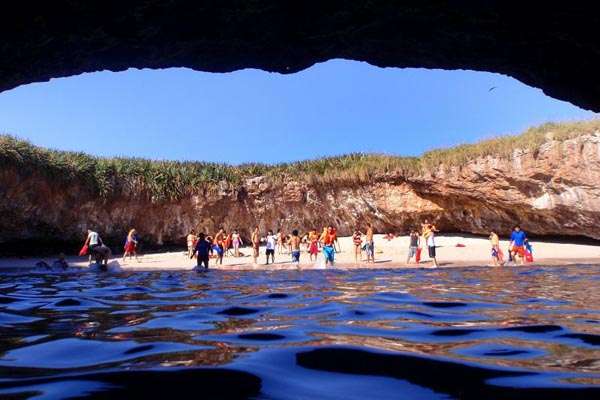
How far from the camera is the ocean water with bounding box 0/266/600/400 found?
1.80 metres

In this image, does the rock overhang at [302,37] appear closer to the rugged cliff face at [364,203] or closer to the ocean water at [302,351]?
the ocean water at [302,351]

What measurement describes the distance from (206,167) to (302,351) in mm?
27705

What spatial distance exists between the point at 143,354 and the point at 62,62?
376cm

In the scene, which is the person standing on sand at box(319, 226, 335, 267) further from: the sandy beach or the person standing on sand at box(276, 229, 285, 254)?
the person standing on sand at box(276, 229, 285, 254)

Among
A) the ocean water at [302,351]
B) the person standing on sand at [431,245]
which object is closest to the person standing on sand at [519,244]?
the person standing on sand at [431,245]

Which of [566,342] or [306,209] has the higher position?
[306,209]

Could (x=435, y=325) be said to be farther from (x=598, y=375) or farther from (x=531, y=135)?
(x=531, y=135)

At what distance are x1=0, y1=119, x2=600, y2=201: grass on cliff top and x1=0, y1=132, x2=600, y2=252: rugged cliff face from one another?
0.38 m

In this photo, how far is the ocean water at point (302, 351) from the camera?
1798mm

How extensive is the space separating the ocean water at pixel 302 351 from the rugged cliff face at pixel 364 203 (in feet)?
67.1

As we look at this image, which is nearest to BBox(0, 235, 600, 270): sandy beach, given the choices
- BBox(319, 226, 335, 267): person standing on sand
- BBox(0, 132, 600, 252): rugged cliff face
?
BBox(0, 132, 600, 252): rugged cliff face

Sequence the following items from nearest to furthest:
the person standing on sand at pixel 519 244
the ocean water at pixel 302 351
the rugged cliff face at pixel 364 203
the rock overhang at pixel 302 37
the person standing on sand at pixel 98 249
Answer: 1. the ocean water at pixel 302 351
2. the rock overhang at pixel 302 37
3. the person standing on sand at pixel 98 249
4. the person standing on sand at pixel 519 244
5. the rugged cliff face at pixel 364 203

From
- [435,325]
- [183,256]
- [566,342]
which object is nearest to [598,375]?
[566,342]

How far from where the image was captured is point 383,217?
2842 cm
